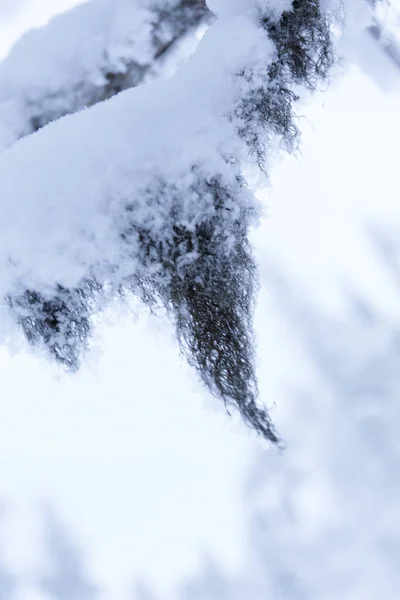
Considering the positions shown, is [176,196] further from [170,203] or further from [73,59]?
[73,59]

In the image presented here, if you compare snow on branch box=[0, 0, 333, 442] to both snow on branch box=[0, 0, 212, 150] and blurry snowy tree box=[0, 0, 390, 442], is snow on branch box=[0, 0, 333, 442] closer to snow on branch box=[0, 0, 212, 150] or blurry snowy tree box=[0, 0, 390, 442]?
blurry snowy tree box=[0, 0, 390, 442]

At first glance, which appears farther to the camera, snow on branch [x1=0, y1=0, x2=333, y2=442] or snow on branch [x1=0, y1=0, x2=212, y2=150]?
snow on branch [x1=0, y1=0, x2=212, y2=150]

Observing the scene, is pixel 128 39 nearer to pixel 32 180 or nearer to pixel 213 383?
pixel 32 180

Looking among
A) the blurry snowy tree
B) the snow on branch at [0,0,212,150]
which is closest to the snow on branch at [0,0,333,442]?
the blurry snowy tree

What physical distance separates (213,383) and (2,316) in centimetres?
109

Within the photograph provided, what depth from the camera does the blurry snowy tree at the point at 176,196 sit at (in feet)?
7.74

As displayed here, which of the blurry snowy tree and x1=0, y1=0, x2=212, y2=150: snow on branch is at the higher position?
x1=0, y1=0, x2=212, y2=150: snow on branch

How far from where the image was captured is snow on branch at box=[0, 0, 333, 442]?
2.36 metres

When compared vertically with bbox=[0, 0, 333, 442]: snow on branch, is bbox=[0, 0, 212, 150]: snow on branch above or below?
above

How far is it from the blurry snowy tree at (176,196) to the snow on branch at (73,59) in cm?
106

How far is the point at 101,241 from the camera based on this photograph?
237 centimetres

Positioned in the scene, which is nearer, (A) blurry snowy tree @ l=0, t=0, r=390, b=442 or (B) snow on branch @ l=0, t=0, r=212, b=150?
(A) blurry snowy tree @ l=0, t=0, r=390, b=442

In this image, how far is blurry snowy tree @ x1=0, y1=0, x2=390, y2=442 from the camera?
92.9 inches

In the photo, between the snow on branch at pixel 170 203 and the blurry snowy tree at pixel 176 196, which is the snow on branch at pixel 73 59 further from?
the snow on branch at pixel 170 203
